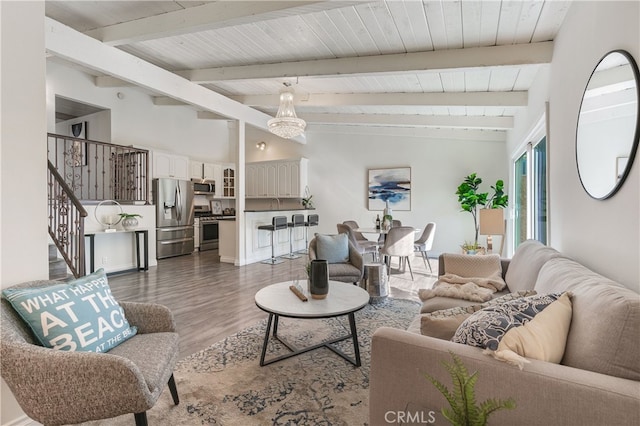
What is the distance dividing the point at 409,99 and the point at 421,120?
126 cm

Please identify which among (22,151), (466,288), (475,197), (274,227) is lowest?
(466,288)

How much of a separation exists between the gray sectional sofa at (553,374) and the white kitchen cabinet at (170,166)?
22.9 ft

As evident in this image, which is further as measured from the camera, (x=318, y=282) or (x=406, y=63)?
(x=406, y=63)

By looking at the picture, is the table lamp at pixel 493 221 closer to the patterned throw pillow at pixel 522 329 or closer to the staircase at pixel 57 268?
the patterned throw pillow at pixel 522 329

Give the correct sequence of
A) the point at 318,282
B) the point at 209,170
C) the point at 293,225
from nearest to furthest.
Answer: the point at 318,282 < the point at 293,225 < the point at 209,170

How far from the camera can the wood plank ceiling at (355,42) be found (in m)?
2.67

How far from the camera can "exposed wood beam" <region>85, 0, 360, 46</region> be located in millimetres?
2582

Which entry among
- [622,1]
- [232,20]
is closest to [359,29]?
[232,20]

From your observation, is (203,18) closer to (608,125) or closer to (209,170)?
(608,125)

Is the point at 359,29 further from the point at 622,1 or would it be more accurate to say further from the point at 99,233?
the point at 99,233

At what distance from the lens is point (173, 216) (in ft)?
23.2

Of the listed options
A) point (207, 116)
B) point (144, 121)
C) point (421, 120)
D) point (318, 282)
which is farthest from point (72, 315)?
point (207, 116)

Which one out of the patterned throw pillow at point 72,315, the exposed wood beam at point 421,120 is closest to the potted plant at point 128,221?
the exposed wood beam at point 421,120

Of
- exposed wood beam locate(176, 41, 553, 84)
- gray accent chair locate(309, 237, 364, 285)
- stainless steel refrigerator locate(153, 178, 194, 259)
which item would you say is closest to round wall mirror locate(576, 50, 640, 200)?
exposed wood beam locate(176, 41, 553, 84)
